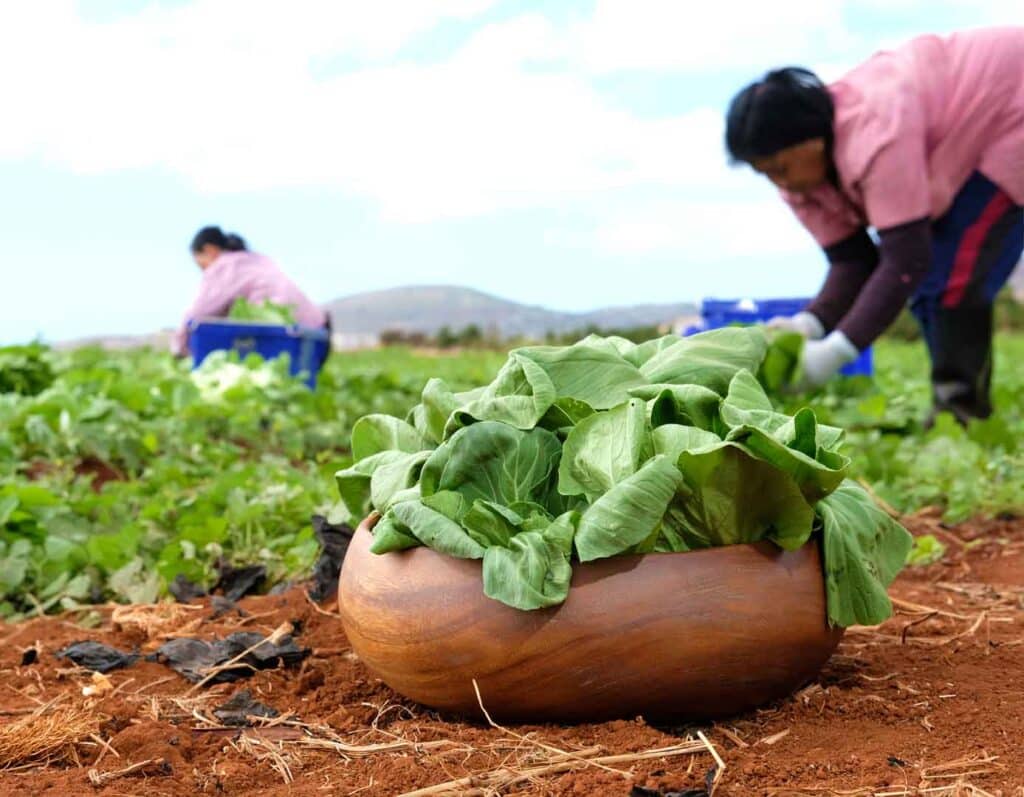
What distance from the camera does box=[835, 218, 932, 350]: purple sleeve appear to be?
518cm

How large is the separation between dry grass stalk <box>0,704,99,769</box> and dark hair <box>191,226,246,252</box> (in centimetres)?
857

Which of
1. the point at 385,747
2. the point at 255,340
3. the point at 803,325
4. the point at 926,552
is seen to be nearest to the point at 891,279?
the point at 803,325

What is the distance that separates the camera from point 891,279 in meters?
5.26

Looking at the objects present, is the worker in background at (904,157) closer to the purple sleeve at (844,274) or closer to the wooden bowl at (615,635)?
the purple sleeve at (844,274)

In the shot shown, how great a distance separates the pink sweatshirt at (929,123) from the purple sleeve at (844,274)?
0.49 metres

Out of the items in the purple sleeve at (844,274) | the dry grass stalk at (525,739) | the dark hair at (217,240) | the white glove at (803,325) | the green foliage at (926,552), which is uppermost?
the dark hair at (217,240)

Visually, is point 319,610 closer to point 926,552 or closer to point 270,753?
point 270,753

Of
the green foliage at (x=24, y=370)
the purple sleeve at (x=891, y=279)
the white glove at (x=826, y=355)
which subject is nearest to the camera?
the purple sleeve at (x=891, y=279)

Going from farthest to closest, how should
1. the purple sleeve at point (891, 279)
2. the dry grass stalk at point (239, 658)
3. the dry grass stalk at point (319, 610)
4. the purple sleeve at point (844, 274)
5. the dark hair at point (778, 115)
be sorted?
the purple sleeve at point (844, 274) → the purple sleeve at point (891, 279) → the dark hair at point (778, 115) → the dry grass stalk at point (319, 610) → the dry grass stalk at point (239, 658)

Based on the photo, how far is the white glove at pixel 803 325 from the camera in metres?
5.70

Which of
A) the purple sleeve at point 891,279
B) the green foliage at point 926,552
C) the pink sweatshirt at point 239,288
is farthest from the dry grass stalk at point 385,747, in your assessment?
the pink sweatshirt at point 239,288

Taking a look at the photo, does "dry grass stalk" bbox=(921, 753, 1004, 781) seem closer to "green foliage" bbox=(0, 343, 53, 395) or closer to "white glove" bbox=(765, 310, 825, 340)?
"white glove" bbox=(765, 310, 825, 340)

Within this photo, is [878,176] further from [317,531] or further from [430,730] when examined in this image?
[430,730]

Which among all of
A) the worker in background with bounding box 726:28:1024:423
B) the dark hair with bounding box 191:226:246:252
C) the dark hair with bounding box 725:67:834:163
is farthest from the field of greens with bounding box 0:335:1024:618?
the dark hair with bounding box 191:226:246:252
